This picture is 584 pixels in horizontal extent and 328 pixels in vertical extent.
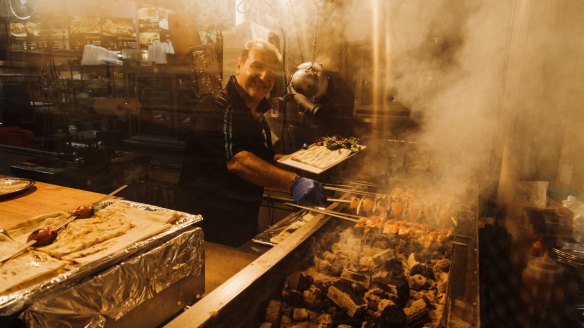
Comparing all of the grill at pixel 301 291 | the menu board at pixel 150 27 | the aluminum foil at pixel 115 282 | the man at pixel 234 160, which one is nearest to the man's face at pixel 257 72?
the man at pixel 234 160

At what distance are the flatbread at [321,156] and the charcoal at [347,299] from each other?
6.03 feet

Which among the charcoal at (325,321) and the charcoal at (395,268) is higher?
the charcoal at (395,268)

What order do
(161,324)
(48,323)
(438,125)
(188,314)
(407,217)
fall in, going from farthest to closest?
(438,125)
(407,217)
(161,324)
(188,314)
(48,323)

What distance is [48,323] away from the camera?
1322 mm

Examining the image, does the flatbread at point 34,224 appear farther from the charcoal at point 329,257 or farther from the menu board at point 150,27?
the menu board at point 150,27

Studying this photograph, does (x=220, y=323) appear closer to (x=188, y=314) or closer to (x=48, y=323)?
(x=188, y=314)

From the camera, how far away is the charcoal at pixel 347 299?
1.80m

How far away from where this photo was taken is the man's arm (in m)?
3.23

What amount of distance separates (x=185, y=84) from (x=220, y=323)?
22.0 feet

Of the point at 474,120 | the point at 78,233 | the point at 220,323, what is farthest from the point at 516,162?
the point at 78,233

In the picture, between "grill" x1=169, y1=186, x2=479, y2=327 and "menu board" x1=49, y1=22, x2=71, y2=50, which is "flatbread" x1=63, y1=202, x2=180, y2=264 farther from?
"menu board" x1=49, y1=22, x2=71, y2=50

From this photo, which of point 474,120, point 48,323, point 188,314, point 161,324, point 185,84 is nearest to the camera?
point 48,323

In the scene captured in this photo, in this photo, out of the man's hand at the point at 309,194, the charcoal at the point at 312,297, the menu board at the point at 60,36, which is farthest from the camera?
the menu board at the point at 60,36

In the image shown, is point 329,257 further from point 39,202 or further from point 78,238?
point 39,202
